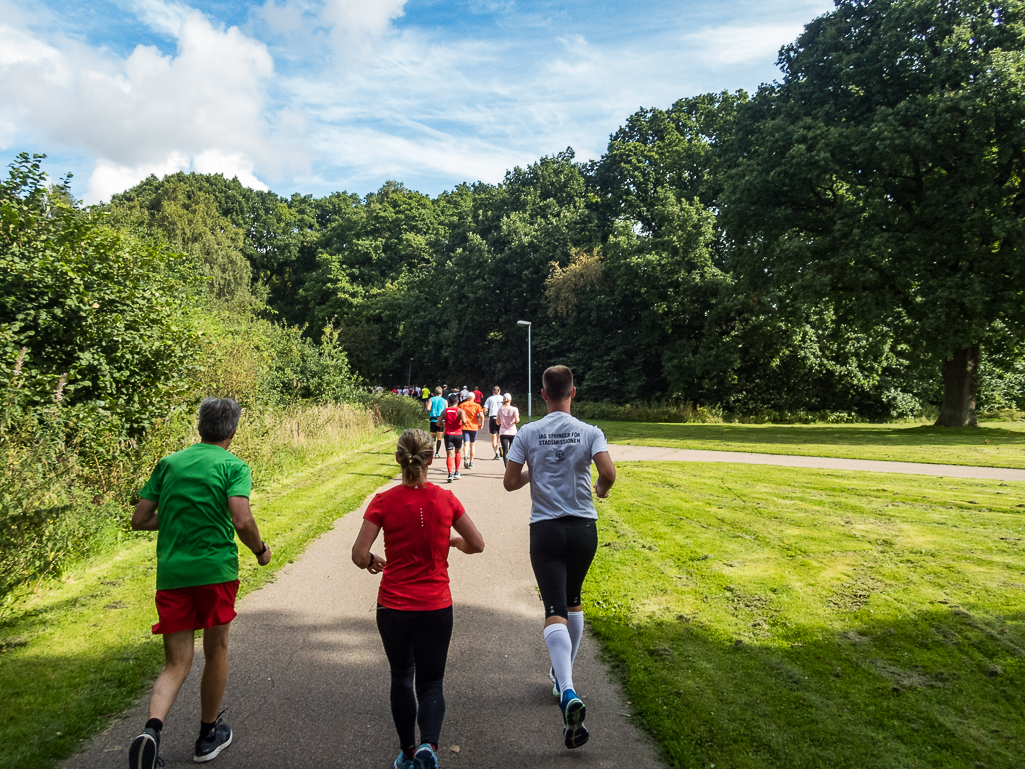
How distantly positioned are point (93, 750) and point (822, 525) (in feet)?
26.0

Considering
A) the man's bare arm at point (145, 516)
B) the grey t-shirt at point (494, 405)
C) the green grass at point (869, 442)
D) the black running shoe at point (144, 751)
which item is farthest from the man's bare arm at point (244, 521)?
the green grass at point (869, 442)

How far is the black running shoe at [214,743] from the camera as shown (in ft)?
11.5

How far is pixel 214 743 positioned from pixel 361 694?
2.96 ft

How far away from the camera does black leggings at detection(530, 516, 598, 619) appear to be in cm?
383

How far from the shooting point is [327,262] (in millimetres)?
62188

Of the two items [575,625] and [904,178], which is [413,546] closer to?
[575,625]

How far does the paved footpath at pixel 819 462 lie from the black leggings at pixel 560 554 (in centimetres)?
1087

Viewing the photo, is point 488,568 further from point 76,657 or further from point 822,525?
point 822,525

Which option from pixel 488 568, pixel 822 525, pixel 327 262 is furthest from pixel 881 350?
pixel 327 262

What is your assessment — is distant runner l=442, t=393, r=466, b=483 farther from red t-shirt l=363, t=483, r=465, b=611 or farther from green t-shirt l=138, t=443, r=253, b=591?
red t-shirt l=363, t=483, r=465, b=611

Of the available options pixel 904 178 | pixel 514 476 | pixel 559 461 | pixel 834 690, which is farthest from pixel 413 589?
pixel 904 178

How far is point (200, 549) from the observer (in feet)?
11.2

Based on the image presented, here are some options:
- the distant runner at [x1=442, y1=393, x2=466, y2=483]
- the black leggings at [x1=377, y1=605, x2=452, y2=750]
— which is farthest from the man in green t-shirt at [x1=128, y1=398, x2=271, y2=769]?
the distant runner at [x1=442, y1=393, x2=466, y2=483]

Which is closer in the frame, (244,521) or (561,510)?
(244,521)
